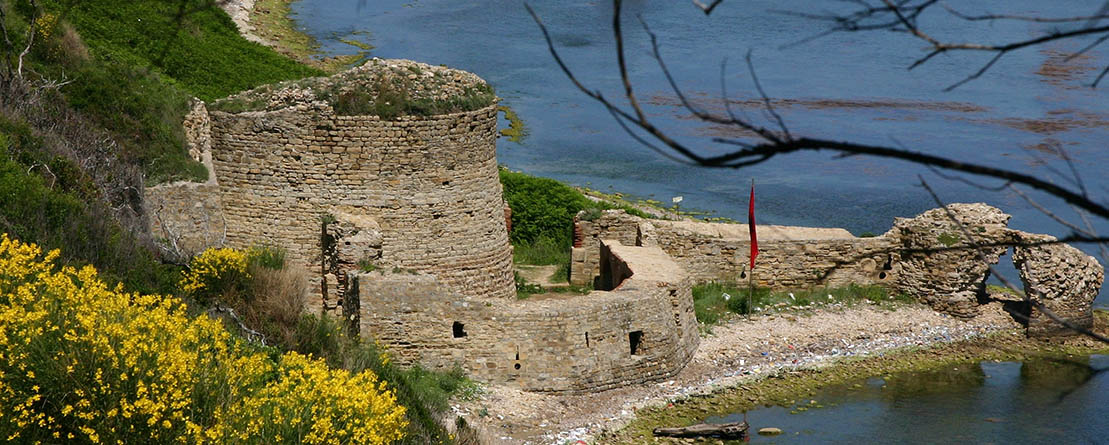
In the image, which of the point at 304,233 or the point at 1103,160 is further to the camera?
the point at 1103,160

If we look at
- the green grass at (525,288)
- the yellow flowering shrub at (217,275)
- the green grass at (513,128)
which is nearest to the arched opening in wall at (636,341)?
the green grass at (525,288)

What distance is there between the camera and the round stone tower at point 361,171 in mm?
17469

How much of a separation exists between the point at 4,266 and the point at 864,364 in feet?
Answer: 42.2

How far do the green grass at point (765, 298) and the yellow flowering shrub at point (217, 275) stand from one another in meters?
7.54

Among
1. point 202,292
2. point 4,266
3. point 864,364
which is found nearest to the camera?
point 4,266

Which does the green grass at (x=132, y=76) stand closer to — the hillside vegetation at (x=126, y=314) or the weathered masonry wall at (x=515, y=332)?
the hillside vegetation at (x=126, y=314)

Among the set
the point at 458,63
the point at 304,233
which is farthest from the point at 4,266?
the point at 458,63

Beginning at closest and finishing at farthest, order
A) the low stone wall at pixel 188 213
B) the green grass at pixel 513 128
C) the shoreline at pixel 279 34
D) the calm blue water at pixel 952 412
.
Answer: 1. the calm blue water at pixel 952 412
2. the low stone wall at pixel 188 213
3. the green grass at pixel 513 128
4. the shoreline at pixel 279 34

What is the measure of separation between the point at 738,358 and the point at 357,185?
20.3 feet

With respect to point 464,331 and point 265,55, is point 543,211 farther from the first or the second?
point 265,55

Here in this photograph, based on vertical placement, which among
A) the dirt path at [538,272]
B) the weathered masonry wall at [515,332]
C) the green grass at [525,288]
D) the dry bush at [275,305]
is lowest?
the dirt path at [538,272]

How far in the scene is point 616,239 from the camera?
22.6 meters

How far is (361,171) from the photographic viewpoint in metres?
17.6

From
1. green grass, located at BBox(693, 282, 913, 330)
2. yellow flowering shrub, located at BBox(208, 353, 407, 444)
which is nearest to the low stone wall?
yellow flowering shrub, located at BBox(208, 353, 407, 444)
